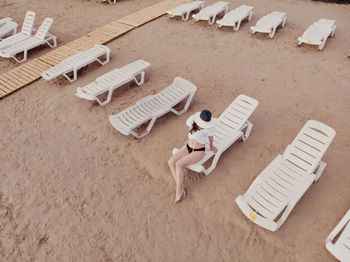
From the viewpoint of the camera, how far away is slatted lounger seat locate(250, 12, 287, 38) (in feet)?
26.5

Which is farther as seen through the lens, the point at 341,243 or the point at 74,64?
the point at 74,64

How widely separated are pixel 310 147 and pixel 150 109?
318 cm

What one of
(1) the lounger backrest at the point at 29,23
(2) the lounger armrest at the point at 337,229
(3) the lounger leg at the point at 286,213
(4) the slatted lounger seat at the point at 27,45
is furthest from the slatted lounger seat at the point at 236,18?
(2) the lounger armrest at the point at 337,229

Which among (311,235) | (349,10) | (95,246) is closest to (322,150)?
(311,235)

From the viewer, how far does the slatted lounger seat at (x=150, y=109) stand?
4961mm

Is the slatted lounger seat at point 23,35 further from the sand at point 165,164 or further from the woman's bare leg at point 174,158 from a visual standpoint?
the woman's bare leg at point 174,158

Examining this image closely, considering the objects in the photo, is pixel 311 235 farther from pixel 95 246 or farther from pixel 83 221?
pixel 83 221

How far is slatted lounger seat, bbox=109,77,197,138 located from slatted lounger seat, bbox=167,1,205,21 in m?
4.88

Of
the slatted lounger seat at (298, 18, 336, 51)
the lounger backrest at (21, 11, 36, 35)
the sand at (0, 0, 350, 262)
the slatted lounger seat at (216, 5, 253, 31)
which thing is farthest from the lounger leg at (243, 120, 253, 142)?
the lounger backrest at (21, 11, 36, 35)

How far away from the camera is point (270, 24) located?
325 inches

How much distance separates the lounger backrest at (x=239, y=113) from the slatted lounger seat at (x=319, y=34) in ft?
13.1

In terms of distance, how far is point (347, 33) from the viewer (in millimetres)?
8266

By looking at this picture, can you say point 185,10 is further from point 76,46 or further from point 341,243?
point 341,243

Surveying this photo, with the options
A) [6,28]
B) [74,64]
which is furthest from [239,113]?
[6,28]
